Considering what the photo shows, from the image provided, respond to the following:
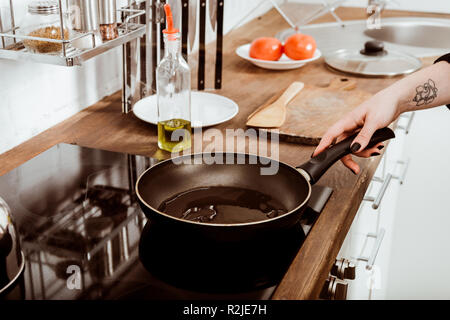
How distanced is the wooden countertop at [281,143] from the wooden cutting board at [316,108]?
0.03m

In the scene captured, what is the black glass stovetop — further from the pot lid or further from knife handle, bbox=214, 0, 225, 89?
the pot lid

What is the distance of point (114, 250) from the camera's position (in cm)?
86

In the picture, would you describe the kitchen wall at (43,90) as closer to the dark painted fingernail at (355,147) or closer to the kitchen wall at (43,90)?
the kitchen wall at (43,90)

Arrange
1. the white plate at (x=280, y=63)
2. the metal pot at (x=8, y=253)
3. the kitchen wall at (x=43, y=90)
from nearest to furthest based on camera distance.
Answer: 1. the metal pot at (x=8, y=253)
2. the kitchen wall at (x=43, y=90)
3. the white plate at (x=280, y=63)

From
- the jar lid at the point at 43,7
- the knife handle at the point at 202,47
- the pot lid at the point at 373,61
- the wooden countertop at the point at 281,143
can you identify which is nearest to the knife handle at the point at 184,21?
the knife handle at the point at 202,47

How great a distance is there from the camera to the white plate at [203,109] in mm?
1323

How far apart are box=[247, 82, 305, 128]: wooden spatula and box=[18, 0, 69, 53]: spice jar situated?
0.48 metres

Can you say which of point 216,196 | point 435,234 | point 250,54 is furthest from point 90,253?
point 435,234

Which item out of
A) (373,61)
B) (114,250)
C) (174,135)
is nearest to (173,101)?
(174,135)

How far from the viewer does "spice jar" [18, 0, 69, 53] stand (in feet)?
3.33

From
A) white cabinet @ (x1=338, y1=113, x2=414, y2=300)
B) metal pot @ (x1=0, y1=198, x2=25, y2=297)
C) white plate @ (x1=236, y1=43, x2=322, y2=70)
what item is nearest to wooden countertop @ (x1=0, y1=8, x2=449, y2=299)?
white plate @ (x1=236, y1=43, x2=322, y2=70)

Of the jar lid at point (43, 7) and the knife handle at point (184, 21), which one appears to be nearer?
the jar lid at point (43, 7)

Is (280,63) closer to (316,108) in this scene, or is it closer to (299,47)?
(299,47)

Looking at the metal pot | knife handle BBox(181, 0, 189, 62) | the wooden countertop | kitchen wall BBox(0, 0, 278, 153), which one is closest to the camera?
the metal pot
